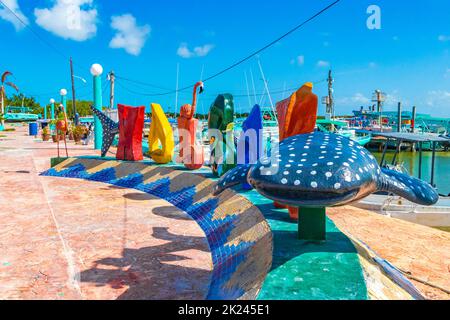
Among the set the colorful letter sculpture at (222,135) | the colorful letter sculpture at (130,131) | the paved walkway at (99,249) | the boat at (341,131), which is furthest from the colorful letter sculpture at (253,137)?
the boat at (341,131)

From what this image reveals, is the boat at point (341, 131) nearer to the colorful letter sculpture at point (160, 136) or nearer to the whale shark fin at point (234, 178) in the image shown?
the colorful letter sculpture at point (160, 136)

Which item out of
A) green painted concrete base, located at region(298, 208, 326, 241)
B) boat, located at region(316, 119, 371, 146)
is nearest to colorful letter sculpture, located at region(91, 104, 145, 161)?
green painted concrete base, located at region(298, 208, 326, 241)

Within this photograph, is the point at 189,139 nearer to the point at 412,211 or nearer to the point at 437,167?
the point at 412,211

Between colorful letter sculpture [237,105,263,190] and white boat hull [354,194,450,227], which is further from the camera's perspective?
white boat hull [354,194,450,227]

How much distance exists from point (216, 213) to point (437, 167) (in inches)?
1053

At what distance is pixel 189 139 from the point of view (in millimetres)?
10617

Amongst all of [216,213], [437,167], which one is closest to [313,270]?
[216,213]

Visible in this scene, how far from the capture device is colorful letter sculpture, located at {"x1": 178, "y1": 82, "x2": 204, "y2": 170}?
34.2ft

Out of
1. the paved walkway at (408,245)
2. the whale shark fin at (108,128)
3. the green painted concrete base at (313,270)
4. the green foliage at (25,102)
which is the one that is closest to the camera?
the green painted concrete base at (313,270)

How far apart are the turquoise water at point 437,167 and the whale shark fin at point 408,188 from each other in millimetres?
16488

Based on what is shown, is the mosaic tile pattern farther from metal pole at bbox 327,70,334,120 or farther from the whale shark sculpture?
metal pole at bbox 327,70,334,120

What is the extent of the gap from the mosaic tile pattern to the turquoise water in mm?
14496

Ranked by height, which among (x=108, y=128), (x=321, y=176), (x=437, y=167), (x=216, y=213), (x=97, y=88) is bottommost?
(x=437, y=167)

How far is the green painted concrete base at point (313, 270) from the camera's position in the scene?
2.99 m
